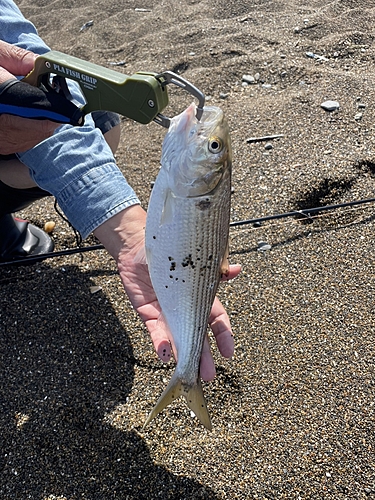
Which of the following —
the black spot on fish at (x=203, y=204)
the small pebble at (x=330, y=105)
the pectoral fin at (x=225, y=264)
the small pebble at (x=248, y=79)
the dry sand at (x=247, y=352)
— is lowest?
the dry sand at (x=247, y=352)

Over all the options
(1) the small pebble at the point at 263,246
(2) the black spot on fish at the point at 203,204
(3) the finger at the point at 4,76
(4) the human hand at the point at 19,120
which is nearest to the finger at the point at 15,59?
(4) the human hand at the point at 19,120

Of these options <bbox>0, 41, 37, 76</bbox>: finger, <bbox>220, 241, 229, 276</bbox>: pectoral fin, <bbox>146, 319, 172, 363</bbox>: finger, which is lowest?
<bbox>146, 319, 172, 363</bbox>: finger

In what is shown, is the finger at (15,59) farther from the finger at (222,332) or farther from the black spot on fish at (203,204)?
the finger at (222,332)

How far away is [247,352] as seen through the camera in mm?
2297

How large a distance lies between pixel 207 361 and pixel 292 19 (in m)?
4.50

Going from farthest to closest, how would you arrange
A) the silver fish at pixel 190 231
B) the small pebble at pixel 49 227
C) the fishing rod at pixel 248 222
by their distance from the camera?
the small pebble at pixel 49 227 → the fishing rod at pixel 248 222 → the silver fish at pixel 190 231

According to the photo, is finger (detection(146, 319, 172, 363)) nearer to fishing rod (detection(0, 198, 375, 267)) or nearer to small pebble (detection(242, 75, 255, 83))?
fishing rod (detection(0, 198, 375, 267))

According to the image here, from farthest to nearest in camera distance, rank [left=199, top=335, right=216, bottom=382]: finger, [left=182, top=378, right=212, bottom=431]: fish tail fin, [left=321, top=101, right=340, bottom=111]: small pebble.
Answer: [left=321, top=101, right=340, bottom=111]: small pebble, [left=199, top=335, right=216, bottom=382]: finger, [left=182, top=378, right=212, bottom=431]: fish tail fin

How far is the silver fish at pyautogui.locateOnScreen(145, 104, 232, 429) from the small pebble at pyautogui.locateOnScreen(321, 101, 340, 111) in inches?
94.8

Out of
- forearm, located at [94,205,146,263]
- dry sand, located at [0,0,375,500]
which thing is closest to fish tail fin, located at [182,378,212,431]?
dry sand, located at [0,0,375,500]

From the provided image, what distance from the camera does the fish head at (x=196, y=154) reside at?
1.54 metres

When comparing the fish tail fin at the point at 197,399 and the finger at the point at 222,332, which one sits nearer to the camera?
the fish tail fin at the point at 197,399

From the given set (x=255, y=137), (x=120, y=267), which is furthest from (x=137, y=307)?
(x=255, y=137)

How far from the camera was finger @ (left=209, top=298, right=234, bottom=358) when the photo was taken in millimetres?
1846
